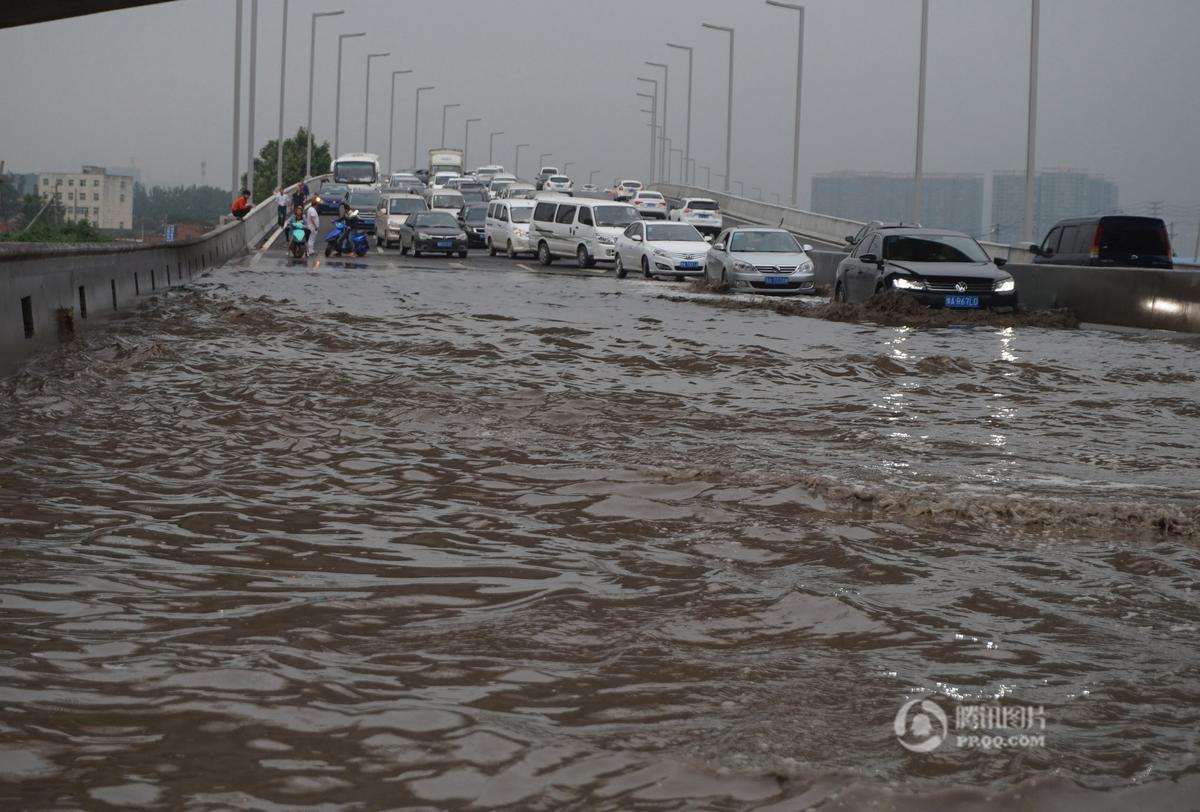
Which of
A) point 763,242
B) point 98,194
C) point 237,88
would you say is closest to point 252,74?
point 237,88

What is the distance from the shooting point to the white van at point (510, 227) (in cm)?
4837

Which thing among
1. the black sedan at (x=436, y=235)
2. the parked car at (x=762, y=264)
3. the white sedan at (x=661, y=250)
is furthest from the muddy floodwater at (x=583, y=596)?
the black sedan at (x=436, y=235)

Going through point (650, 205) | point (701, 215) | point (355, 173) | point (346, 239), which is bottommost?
point (346, 239)

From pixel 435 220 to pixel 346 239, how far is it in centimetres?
287

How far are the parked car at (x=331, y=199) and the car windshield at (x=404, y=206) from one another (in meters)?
12.5

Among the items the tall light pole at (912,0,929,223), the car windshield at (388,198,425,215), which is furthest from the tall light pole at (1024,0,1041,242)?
the car windshield at (388,198,425,215)

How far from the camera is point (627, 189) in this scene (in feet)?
328

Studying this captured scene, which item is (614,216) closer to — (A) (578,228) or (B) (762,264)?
(A) (578,228)

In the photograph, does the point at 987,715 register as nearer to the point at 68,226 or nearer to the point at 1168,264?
the point at 1168,264

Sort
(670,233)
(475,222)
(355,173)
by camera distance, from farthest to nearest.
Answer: (355,173), (475,222), (670,233)

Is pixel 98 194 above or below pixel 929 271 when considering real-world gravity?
above

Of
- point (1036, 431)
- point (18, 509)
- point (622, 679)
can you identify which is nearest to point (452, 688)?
point (622, 679)

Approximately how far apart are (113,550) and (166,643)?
1627mm

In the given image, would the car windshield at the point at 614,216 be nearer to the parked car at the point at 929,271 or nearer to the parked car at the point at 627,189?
the parked car at the point at 929,271
